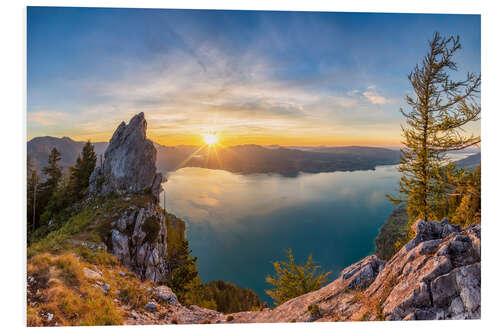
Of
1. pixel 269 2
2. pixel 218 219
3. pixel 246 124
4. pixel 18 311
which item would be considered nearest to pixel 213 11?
pixel 269 2

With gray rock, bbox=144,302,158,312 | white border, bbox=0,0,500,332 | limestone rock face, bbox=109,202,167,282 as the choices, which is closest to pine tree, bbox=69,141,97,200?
limestone rock face, bbox=109,202,167,282

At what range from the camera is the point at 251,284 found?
26.6m

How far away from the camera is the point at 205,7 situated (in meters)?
4.81

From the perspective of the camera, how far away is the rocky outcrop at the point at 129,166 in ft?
42.4

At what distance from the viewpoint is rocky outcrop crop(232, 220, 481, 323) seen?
3.22 meters

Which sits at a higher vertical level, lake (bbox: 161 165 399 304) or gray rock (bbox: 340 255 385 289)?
gray rock (bbox: 340 255 385 289)

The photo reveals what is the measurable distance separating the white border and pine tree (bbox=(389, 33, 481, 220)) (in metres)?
0.42

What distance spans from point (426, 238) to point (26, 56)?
10.4 m

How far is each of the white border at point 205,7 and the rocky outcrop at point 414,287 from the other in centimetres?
31

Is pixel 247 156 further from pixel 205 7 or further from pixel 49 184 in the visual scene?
pixel 49 184

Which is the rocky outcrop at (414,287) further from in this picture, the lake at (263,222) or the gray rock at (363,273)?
the lake at (263,222)

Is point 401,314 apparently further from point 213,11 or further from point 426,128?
point 213,11

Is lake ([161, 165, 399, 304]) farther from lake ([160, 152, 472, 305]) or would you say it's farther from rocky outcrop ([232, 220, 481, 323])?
rocky outcrop ([232, 220, 481, 323])

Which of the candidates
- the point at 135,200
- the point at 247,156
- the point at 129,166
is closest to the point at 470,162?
the point at 135,200
